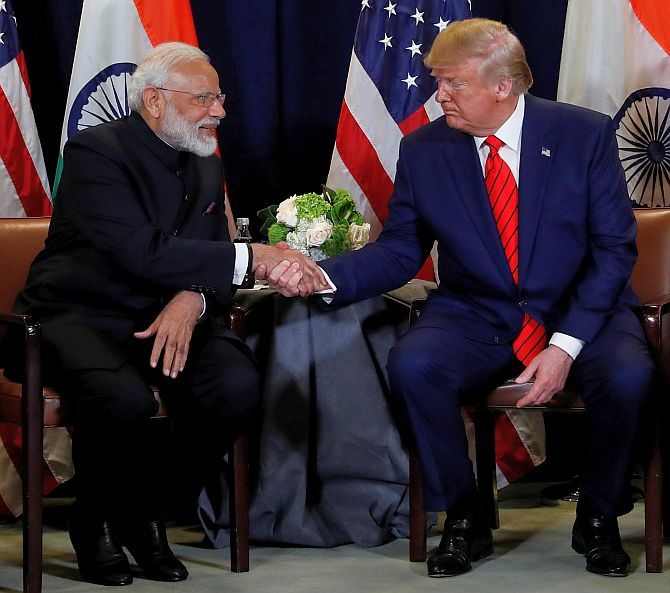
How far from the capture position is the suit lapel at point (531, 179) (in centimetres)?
327

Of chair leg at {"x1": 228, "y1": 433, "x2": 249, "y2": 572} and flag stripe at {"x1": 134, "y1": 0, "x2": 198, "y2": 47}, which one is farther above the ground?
flag stripe at {"x1": 134, "y1": 0, "x2": 198, "y2": 47}

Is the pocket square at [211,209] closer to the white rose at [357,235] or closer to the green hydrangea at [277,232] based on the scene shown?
the green hydrangea at [277,232]

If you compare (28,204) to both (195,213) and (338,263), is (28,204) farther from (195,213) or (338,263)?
(338,263)

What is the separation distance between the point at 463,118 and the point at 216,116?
70 cm

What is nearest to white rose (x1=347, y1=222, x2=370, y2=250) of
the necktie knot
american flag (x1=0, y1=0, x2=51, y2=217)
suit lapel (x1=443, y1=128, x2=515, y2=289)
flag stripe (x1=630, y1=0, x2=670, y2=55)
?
suit lapel (x1=443, y1=128, x2=515, y2=289)

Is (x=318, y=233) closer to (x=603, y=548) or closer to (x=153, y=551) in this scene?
(x=153, y=551)

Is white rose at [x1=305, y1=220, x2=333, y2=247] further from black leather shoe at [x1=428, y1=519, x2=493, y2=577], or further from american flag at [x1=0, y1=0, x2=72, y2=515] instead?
american flag at [x1=0, y1=0, x2=72, y2=515]

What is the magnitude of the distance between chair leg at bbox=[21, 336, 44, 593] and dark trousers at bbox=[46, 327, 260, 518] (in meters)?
0.12

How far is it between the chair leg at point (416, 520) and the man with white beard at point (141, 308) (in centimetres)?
48

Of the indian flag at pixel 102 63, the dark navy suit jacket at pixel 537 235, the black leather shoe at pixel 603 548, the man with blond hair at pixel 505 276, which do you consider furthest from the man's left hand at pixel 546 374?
the indian flag at pixel 102 63

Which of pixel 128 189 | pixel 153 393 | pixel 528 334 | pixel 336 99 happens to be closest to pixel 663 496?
pixel 528 334

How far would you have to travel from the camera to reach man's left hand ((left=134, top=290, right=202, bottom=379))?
3059mm

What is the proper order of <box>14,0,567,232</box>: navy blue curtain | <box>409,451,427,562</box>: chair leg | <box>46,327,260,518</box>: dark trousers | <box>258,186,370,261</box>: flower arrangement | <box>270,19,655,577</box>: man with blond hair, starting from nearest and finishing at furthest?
<box>46,327,260,518</box>: dark trousers, <box>270,19,655,577</box>: man with blond hair, <box>409,451,427,562</box>: chair leg, <box>258,186,370,261</box>: flower arrangement, <box>14,0,567,232</box>: navy blue curtain

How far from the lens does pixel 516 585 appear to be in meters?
2.98
